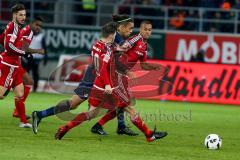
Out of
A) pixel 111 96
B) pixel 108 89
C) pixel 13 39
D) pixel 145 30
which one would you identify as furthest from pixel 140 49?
pixel 13 39

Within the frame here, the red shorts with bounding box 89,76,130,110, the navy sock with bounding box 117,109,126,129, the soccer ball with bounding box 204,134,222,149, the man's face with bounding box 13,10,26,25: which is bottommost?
the navy sock with bounding box 117,109,126,129

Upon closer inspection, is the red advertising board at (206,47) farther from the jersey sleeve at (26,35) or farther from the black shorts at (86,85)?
the black shorts at (86,85)

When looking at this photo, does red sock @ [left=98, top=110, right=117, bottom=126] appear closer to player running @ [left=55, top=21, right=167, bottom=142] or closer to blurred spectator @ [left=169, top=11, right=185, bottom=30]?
player running @ [left=55, top=21, right=167, bottom=142]

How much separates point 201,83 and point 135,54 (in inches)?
376

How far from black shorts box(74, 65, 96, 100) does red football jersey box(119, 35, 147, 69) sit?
23.6 inches

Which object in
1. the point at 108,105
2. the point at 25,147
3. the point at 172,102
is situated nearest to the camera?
the point at 25,147

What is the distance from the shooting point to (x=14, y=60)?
50.7 ft

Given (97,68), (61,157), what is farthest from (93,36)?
(61,157)

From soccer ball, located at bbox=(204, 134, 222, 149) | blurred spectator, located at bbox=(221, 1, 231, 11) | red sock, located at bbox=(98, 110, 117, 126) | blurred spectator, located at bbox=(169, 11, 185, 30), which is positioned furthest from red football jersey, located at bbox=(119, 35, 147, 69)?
blurred spectator, located at bbox=(221, 1, 231, 11)

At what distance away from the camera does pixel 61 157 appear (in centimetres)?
1158

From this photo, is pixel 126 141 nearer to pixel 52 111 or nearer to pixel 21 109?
pixel 52 111

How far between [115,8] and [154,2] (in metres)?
1.56

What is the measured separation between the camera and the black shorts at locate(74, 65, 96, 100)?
555 inches

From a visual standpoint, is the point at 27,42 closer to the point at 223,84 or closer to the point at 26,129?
the point at 26,129
